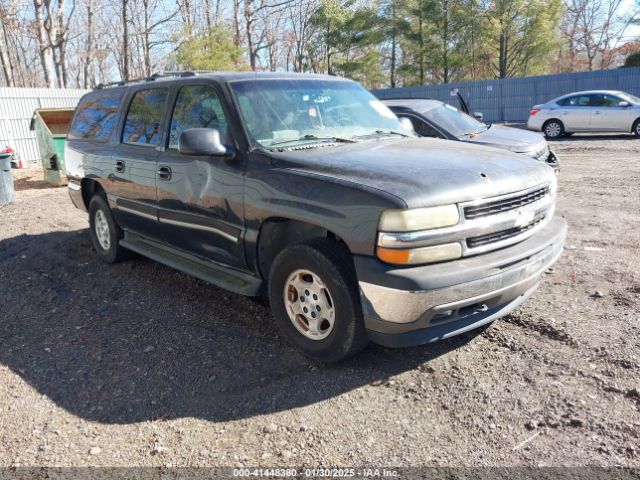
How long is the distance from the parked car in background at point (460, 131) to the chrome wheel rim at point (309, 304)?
5238 mm

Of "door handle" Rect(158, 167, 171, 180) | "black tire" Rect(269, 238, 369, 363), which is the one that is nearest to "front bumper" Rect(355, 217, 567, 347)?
"black tire" Rect(269, 238, 369, 363)

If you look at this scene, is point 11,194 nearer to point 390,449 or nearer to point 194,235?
point 194,235

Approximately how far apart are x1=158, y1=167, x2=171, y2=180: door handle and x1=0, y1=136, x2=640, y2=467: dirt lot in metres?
1.11

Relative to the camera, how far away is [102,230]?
20.1ft

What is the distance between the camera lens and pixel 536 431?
2.85m

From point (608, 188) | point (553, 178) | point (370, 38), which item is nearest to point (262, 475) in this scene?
point (553, 178)

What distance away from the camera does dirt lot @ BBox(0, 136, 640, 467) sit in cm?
280

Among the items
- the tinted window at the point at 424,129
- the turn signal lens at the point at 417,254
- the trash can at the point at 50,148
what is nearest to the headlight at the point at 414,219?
the turn signal lens at the point at 417,254

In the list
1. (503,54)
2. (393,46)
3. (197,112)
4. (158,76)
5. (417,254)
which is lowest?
(417,254)

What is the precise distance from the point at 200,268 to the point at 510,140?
5865mm

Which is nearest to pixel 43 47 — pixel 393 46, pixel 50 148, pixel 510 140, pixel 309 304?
pixel 50 148

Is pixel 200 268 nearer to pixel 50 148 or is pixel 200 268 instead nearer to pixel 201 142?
pixel 201 142

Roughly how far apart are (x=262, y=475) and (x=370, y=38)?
4170 centimetres

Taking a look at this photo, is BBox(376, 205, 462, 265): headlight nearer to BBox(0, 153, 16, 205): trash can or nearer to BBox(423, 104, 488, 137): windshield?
BBox(423, 104, 488, 137): windshield
